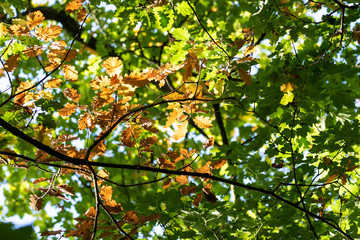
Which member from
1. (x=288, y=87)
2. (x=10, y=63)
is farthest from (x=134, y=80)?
(x=288, y=87)

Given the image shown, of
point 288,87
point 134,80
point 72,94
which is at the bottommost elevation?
point 134,80

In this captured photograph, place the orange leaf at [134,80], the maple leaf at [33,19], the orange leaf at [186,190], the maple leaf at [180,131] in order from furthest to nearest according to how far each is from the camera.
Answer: the orange leaf at [186,190] → the maple leaf at [180,131] → the maple leaf at [33,19] → the orange leaf at [134,80]

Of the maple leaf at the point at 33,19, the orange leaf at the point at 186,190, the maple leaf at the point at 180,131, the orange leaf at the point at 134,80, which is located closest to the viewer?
the orange leaf at the point at 134,80

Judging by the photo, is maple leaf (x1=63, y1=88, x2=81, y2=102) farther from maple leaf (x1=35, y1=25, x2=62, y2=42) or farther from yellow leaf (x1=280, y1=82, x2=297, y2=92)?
yellow leaf (x1=280, y1=82, x2=297, y2=92)

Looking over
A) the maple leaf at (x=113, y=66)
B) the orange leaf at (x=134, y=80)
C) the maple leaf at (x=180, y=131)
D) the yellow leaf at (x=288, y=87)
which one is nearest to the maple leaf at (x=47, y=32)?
the maple leaf at (x=113, y=66)

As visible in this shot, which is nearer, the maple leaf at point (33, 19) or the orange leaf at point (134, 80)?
the orange leaf at point (134, 80)

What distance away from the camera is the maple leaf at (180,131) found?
1807 mm

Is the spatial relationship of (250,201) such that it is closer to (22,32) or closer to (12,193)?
(22,32)

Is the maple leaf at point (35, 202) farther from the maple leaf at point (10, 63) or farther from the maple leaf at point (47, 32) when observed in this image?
the maple leaf at point (47, 32)

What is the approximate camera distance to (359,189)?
268cm

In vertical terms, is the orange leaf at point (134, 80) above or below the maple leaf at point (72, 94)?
below

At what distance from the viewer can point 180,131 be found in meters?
1.82

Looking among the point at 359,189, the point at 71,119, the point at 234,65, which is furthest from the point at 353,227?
the point at 71,119

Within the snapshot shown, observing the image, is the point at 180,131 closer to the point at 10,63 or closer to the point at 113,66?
the point at 113,66
